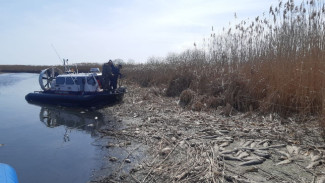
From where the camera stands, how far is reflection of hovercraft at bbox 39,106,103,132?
10.3 m

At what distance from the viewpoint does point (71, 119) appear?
38.6 ft

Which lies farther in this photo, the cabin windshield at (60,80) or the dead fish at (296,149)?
the cabin windshield at (60,80)

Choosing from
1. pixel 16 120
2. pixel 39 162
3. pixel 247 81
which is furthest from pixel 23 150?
pixel 247 81

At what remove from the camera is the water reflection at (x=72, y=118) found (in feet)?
33.3

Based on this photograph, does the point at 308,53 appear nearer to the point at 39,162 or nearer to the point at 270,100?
the point at 270,100

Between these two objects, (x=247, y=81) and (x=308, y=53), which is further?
(x=247, y=81)

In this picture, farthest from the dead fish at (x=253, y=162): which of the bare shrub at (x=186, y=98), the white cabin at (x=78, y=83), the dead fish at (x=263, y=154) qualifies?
the white cabin at (x=78, y=83)

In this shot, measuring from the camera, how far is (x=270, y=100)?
802 cm

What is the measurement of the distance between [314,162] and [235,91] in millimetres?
5463

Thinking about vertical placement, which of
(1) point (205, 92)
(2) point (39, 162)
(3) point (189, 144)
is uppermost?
(1) point (205, 92)

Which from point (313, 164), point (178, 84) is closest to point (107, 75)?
point (178, 84)

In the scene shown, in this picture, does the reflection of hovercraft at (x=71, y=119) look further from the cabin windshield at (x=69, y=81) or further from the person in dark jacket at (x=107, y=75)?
the person in dark jacket at (x=107, y=75)

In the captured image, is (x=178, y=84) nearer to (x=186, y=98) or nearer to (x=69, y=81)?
(x=186, y=98)

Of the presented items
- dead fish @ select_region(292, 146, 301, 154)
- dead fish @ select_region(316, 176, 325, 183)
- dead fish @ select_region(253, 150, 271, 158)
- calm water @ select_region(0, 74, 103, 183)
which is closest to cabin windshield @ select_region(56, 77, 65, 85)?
calm water @ select_region(0, 74, 103, 183)
